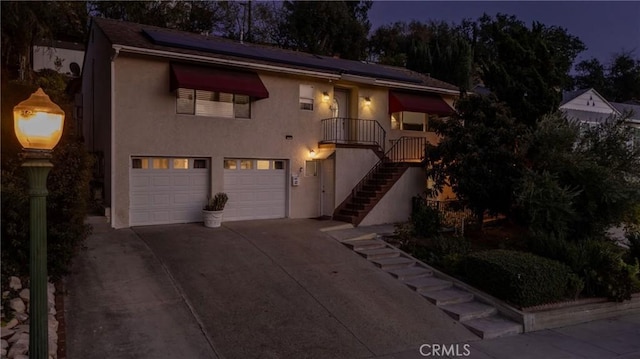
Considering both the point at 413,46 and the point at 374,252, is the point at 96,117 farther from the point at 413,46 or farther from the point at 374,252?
the point at 413,46

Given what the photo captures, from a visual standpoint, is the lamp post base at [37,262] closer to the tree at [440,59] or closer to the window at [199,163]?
the window at [199,163]

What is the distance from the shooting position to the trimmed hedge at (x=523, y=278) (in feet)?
27.8

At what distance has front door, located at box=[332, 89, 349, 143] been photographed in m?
16.4

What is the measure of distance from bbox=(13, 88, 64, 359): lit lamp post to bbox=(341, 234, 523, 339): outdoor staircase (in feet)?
21.3

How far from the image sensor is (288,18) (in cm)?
3241

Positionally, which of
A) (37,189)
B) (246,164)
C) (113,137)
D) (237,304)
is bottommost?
(237,304)

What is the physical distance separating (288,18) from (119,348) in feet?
96.9

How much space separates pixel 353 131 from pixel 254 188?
4459mm

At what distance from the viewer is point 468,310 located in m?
8.53

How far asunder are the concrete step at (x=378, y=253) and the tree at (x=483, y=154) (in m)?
2.84

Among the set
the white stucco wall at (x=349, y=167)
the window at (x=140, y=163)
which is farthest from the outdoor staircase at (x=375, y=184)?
the window at (x=140, y=163)

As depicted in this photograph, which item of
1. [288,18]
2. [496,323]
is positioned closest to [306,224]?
[496,323]

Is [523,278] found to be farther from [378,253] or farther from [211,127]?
[211,127]

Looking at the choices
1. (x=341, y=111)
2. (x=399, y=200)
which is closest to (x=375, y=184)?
(x=399, y=200)
